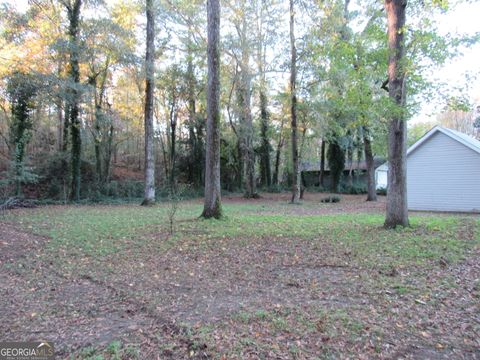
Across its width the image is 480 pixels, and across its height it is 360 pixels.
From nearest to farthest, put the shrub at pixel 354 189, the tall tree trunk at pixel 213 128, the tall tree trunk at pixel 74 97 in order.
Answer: the tall tree trunk at pixel 213 128 < the tall tree trunk at pixel 74 97 < the shrub at pixel 354 189

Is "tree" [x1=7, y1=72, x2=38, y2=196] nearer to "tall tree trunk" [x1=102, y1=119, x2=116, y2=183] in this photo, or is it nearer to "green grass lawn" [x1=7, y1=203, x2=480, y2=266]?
"green grass lawn" [x1=7, y1=203, x2=480, y2=266]

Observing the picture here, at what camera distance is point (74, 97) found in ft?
46.2

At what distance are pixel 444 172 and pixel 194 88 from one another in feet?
54.8

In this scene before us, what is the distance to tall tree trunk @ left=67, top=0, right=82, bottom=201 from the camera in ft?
46.9

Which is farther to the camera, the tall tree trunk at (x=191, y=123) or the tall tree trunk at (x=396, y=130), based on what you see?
the tall tree trunk at (x=191, y=123)

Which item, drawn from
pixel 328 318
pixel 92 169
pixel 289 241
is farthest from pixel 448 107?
pixel 92 169

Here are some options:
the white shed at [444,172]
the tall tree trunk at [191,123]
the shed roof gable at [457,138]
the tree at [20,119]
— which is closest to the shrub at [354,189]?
the white shed at [444,172]

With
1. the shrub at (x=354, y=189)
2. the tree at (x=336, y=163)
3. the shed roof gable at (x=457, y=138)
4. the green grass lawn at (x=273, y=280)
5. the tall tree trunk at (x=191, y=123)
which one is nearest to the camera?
the green grass lawn at (x=273, y=280)

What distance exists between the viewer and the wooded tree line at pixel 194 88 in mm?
8168

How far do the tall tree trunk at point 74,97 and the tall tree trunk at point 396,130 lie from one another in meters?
11.8

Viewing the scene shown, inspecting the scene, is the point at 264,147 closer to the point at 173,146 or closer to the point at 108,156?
the point at 173,146
